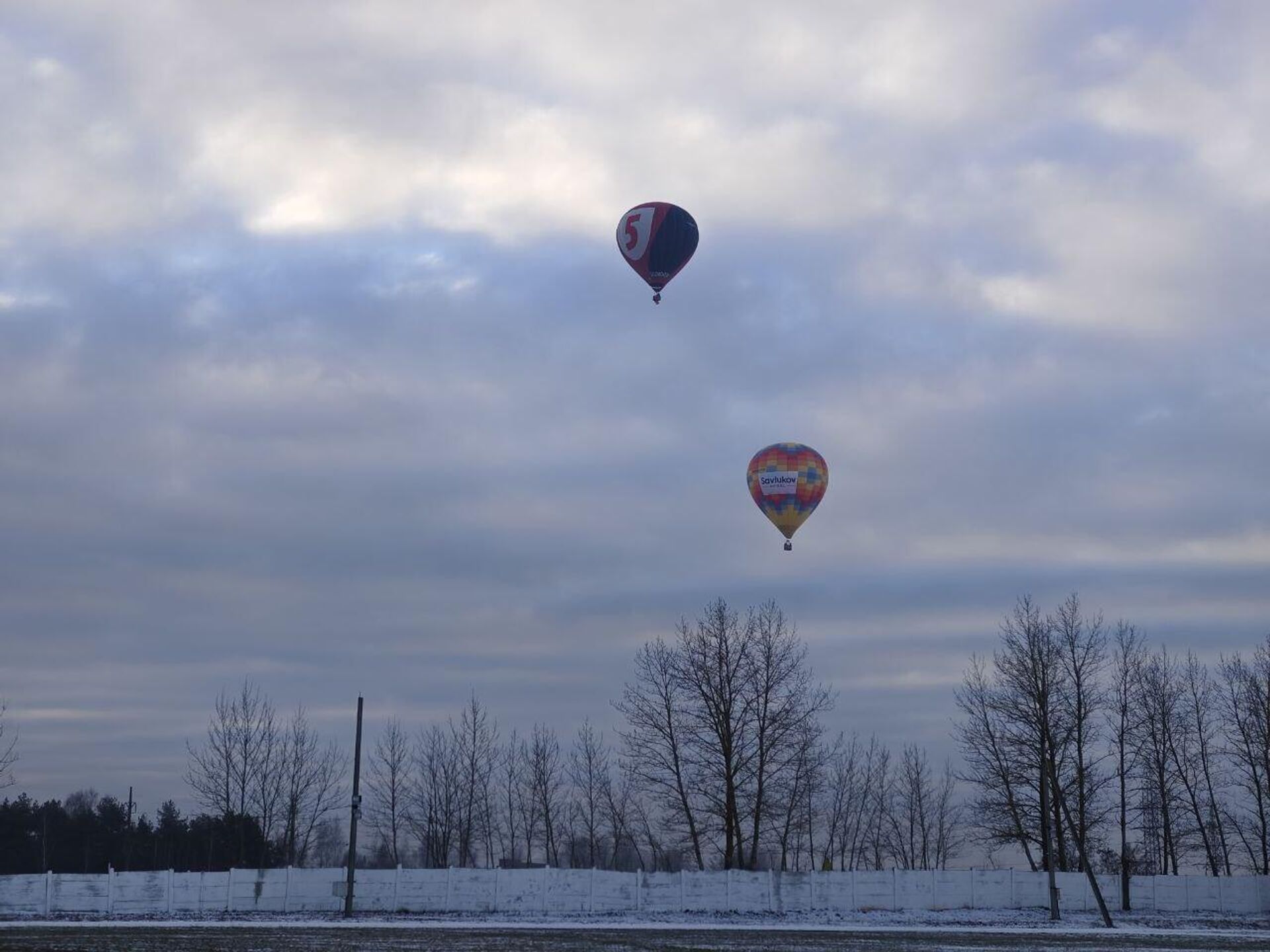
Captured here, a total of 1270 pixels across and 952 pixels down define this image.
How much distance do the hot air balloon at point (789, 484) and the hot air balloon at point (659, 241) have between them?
9212 millimetres

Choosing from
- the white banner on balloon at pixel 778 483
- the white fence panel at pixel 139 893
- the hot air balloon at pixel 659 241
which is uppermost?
the hot air balloon at pixel 659 241

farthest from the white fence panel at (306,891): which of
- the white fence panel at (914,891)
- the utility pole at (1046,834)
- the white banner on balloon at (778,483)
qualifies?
the utility pole at (1046,834)

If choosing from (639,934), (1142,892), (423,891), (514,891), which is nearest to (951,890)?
(1142,892)

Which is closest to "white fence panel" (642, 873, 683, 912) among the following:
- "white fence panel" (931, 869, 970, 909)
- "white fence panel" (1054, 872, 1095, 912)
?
"white fence panel" (931, 869, 970, 909)

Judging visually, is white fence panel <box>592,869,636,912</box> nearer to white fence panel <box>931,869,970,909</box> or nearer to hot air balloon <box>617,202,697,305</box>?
white fence panel <box>931,869,970,909</box>

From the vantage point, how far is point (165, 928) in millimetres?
39594

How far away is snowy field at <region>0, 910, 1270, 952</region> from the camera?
1251 inches

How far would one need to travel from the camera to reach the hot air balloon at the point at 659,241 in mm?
58406

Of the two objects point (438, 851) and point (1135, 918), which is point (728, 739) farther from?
point (438, 851)

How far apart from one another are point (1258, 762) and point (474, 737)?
45321 mm

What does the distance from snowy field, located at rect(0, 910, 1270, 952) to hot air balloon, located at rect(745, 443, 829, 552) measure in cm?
1781

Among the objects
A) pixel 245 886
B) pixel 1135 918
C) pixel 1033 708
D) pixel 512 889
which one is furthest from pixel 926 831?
pixel 245 886

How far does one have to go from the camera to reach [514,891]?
51062 mm

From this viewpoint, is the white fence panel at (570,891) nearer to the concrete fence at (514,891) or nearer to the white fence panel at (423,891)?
the concrete fence at (514,891)
